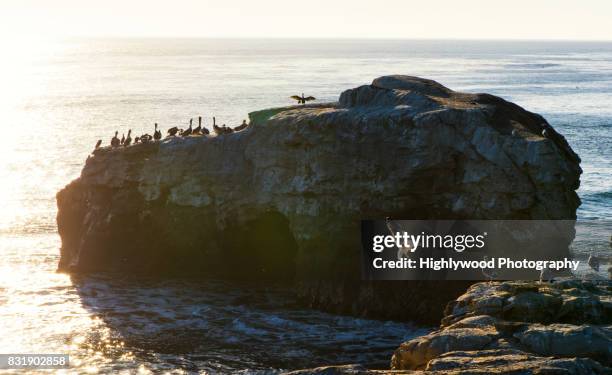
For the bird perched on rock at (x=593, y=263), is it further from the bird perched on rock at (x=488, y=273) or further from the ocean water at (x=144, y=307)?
the bird perched on rock at (x=488, y=273)

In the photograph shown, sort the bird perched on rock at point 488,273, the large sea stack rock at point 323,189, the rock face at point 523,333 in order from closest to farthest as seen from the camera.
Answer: the rock face at point 523,333
the bird perched on rock at point 488,273
the large sea stack rock at point 323,189

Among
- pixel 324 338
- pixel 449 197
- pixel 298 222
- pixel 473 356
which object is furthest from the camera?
pixel 298 222

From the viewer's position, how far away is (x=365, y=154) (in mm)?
45094

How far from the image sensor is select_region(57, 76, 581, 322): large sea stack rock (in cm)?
4284

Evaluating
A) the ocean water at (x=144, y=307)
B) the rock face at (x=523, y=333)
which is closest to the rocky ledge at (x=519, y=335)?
the rock face at (x=523, y=333)

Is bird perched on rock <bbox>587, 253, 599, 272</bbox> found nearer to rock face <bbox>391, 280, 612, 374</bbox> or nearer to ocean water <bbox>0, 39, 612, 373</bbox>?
ocean water <bbox>0, 39, 612, 373</bbox>

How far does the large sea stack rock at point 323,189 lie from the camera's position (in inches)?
1687

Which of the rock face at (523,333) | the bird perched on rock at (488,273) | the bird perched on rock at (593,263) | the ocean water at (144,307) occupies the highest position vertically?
the rock face at (523,333)

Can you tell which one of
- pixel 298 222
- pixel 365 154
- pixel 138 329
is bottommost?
pixel 138 329

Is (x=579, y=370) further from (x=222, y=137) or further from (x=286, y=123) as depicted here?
(x=222, y=137)

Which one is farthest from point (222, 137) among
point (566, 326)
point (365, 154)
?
point (566, 326)

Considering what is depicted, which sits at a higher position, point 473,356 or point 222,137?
point 222,137

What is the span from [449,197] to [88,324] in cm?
1717

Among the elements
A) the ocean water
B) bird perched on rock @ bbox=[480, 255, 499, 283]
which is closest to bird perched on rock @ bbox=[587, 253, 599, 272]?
the ocean water
